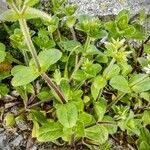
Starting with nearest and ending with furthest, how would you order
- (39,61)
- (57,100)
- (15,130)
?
(39,61), (57,100), (15,130)

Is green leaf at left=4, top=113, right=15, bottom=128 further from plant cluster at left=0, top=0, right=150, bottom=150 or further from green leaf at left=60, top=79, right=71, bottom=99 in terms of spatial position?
green leaf at left=60, top=79, right=71, bottom=99

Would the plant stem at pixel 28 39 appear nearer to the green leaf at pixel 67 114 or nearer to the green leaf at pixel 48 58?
the green leaf at pixel 48 58

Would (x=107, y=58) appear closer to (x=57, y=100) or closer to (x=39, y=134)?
(x=57, y=100)

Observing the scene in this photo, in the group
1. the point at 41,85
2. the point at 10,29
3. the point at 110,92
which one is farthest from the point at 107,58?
the point at 10,29

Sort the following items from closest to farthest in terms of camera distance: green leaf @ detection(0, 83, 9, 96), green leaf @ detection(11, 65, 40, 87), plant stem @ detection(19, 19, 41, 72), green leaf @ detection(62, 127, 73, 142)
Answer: plant stem @ detection(19, 19, 41, 72)
green leaf @ detection(11, 65, 40, 87)
green leaf @ detection(62, 127, 73, 142)
green leaf @ detection(0, 83, 9, 96)

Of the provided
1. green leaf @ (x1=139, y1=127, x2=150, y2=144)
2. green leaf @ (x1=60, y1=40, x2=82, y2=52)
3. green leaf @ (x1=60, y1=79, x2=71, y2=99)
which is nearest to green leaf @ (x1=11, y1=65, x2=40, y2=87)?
green leaf @ (x1=60, y1=79, x2=71, y2=99)

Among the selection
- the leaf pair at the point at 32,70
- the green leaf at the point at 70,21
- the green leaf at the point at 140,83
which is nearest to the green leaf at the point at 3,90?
the leaf pair at the point at 32,70
